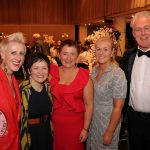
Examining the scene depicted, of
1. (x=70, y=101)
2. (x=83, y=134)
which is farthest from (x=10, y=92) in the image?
(x=83, y=134)

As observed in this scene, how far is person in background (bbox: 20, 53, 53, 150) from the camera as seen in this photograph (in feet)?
6.93

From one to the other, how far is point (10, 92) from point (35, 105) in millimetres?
300

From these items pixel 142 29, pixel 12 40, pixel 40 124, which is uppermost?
pixel 142 29

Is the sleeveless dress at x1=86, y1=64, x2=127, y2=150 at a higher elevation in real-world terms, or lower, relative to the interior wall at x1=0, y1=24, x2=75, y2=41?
lower

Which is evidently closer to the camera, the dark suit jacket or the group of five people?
the group of five people

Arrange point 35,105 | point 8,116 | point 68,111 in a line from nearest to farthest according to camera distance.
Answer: point 8,116, point 35,105, point 68,111

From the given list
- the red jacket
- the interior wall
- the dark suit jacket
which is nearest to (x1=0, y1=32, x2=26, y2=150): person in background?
the red jacket

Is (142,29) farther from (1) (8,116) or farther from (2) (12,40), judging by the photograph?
(1) (8,116)

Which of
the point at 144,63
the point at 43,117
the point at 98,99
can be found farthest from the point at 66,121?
the point at 144,63

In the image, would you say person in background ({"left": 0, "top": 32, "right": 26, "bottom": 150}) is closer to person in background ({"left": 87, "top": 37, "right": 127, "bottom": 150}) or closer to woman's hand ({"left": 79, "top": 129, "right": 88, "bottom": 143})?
Result: woman's hand ({"left": 79, "top": 129, "right": 88, "bottom": 143})

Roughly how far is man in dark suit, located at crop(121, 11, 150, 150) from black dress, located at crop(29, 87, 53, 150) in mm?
903

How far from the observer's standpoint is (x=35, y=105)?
2137 millimetres

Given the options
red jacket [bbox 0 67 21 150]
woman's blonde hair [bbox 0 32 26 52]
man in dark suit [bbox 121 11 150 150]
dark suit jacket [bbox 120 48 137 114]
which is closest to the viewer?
red jacket [bbox 0 67 21 150]

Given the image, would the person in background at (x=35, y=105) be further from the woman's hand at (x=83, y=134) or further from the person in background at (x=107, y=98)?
the person in background at (x=107, y=98)
